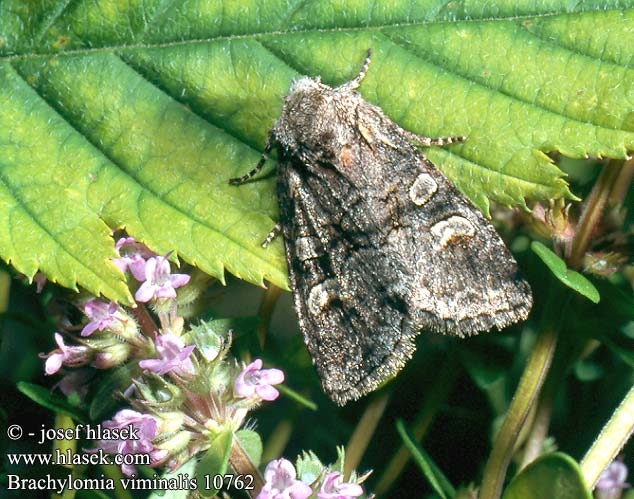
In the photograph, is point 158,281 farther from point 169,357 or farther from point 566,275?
point 566,275

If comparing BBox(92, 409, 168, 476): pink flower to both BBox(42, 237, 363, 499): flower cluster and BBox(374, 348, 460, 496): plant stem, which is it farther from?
BBox(374, 348, 460, 496): plant stem

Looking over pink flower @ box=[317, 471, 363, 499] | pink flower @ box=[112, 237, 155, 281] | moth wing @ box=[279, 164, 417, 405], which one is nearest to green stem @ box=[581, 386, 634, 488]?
pink flower @ box=[317, 471, 363, 499]

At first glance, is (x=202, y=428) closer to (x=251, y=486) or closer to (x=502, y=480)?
(x=251, y=486)

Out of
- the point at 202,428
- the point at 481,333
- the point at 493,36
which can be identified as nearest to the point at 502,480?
the point at 481,333

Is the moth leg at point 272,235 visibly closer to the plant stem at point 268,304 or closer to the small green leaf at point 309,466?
the plant stem at point 268,304

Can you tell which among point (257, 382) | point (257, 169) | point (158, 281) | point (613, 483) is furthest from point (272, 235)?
point (613, 483)
